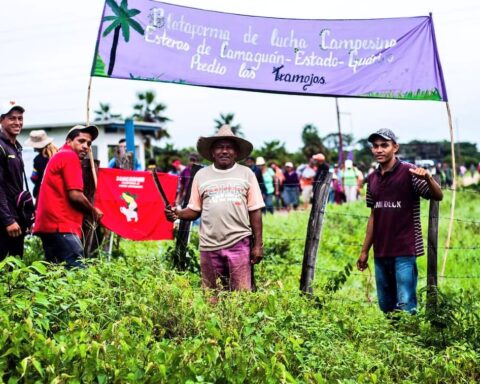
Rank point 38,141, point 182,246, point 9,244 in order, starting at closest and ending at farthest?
point 9,244, point 182,246, point 38,141

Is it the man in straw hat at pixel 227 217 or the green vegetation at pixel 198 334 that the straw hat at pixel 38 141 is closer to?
the man in straw hat at pixel 227 217

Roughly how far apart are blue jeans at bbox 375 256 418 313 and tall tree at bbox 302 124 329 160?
50.6m

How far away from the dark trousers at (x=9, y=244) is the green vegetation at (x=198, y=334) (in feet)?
4.76

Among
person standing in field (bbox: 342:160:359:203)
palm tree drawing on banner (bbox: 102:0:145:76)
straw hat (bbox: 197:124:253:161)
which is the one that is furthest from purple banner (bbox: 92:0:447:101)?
person standing in field (bbox: 342:160:359:203)

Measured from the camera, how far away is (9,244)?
23.5ft

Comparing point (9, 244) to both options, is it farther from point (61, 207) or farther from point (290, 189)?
point (290, 189)

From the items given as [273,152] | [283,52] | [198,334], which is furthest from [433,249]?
[273,152]

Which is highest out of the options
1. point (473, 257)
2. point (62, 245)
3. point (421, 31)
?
point (421, 31)

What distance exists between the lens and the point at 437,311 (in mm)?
6227

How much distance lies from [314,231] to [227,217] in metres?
1.36

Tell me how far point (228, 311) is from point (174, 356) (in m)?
1.02

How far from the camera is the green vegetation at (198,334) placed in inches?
155

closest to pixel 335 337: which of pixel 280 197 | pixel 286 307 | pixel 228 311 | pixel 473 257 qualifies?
pixel 286 307

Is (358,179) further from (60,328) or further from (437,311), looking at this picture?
(60,328)
